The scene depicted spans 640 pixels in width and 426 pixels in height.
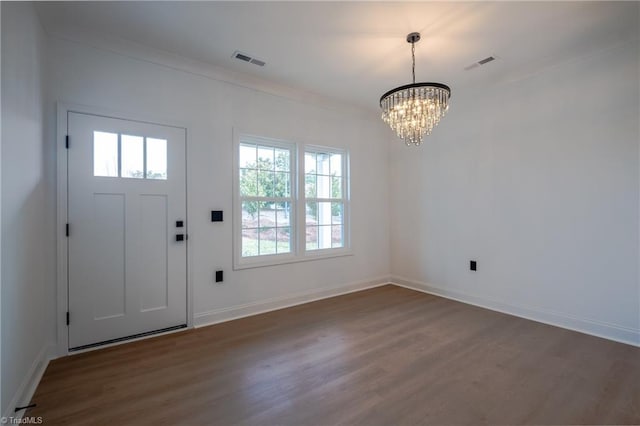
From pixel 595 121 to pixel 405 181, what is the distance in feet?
7.37

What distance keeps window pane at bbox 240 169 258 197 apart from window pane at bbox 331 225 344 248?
132cm

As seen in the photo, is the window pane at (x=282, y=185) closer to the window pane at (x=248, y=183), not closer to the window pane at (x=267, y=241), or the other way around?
the window pane at (x=248, y=183)

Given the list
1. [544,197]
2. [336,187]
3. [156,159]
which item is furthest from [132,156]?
[544,197]

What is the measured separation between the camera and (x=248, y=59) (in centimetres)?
302

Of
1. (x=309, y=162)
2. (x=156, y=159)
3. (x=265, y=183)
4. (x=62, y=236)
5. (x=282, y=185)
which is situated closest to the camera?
(x=62, y=236)

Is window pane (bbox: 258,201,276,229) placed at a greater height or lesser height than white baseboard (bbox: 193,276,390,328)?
greater

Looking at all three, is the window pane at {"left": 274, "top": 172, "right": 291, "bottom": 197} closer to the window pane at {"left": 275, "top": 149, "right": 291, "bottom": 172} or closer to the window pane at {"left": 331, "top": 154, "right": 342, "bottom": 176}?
the window pane at {"left": 275, "top": 149, "right": 291, "bottom": 172}

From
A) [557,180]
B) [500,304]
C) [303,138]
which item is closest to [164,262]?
[303,138]

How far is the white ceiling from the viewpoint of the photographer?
7.41 feet

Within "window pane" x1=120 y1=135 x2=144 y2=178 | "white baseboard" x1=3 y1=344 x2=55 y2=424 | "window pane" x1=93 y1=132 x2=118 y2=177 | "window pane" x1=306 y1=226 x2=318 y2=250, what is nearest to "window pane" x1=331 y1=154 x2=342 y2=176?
"window pane" x1=306 y1=226 x2=318 y2=250

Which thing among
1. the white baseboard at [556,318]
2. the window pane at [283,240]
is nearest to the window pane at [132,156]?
the window pane at [283,240]

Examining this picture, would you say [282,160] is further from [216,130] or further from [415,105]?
[415,105]

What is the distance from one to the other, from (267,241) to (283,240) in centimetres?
23

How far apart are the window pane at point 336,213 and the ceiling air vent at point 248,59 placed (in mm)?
2044
